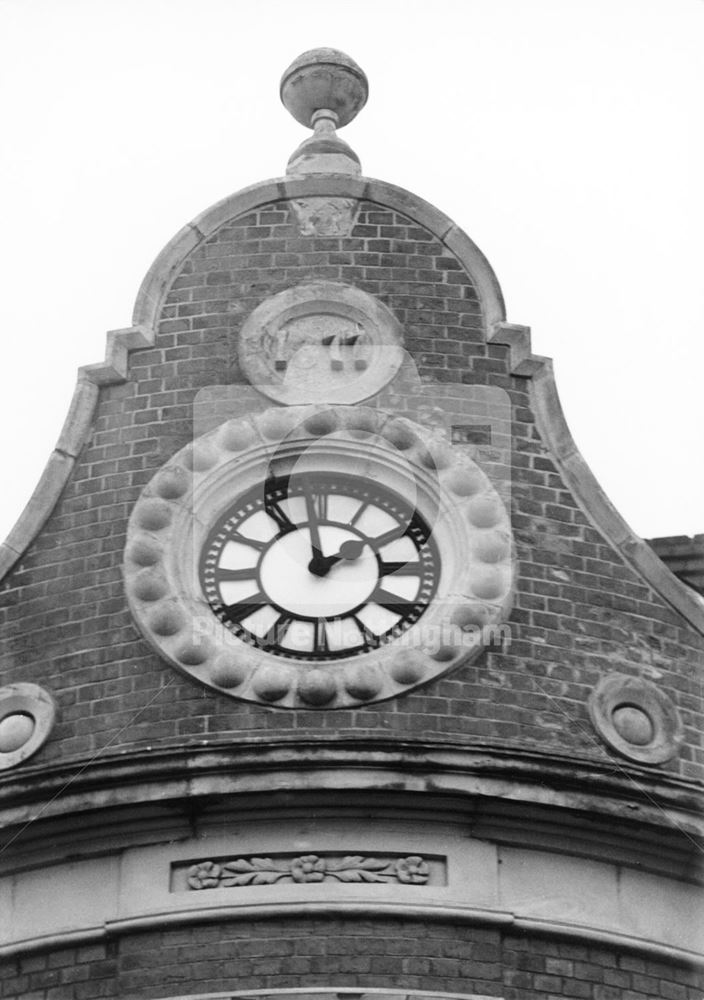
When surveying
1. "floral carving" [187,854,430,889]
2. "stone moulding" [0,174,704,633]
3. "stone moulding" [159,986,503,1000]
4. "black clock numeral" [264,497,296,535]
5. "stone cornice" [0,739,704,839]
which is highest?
"stone moulding" [0,174,704,633]

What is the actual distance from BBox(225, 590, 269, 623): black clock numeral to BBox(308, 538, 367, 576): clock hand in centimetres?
41

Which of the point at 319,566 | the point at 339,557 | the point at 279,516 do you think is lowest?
the point at 319,566

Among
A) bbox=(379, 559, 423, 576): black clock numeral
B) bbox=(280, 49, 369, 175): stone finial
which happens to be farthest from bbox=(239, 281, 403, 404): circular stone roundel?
bbox=(280, 49, 369, 175): stone finial

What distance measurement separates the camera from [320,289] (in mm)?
25859

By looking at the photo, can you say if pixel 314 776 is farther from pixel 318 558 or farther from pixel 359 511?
pixel 359 511

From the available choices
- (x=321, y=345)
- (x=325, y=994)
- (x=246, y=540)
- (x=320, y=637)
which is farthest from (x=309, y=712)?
(x=321, y=345)

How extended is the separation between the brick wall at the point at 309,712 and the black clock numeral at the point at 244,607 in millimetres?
646

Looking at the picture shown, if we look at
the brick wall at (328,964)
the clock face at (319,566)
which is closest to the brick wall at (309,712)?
the clock face at (319,566)

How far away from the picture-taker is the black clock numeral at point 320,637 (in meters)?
24.2

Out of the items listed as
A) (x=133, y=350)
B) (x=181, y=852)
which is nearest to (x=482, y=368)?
(x=133, y=350)

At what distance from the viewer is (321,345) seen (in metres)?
25.6

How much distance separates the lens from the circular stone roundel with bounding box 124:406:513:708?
78.8 ft

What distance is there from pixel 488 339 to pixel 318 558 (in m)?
2.32

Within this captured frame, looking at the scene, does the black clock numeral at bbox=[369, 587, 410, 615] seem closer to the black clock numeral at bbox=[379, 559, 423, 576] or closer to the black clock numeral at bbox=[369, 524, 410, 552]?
the black clock numeral at bbox=[379, 559, 423, 576]
